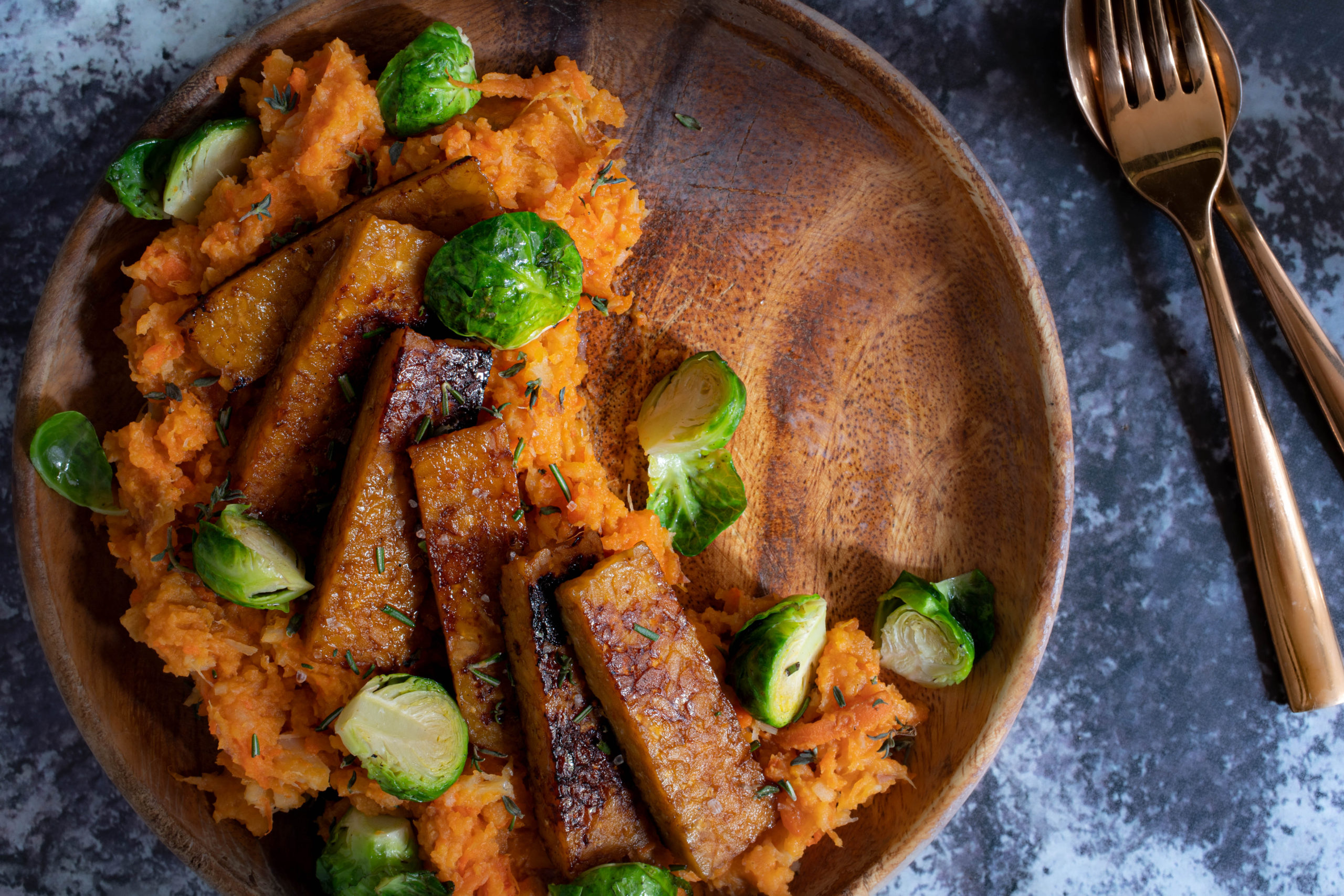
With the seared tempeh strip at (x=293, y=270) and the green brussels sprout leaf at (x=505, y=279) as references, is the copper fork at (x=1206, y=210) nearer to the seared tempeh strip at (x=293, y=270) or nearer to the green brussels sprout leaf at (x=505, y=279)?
the green brussels sprout leaf at (x=505, y=279)

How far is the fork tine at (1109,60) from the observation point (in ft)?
13.5

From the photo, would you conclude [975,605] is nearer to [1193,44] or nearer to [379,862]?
[379,862]

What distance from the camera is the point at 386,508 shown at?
313 cm

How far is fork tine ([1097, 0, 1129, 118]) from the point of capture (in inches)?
162

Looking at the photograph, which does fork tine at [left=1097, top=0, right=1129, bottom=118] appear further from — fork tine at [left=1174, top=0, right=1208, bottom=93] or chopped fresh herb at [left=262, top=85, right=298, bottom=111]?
chopped fresh herb at [left=262, top=85, right=298, bottom=111]

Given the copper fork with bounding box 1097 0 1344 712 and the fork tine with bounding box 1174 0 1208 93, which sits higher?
the fork tine with bounding box 1174 0 1208 93

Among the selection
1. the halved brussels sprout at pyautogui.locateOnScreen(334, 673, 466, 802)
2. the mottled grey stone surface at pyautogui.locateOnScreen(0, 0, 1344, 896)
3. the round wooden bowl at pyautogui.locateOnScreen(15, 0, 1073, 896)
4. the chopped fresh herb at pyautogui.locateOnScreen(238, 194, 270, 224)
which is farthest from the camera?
the mottled grey stone surface at pyautogui.locateOnScreen(0, 0, 1344, 896)

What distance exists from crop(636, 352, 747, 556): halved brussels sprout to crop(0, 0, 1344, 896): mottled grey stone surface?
1.87 metres

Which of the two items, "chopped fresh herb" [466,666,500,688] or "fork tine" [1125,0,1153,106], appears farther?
"fork tine" [1125,0,1153,106]

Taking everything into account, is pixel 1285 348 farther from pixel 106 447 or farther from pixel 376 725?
pixel 106 447

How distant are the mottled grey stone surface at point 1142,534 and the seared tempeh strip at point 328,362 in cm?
211

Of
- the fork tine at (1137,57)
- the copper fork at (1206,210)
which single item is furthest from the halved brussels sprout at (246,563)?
the fork tine at (1137,57)

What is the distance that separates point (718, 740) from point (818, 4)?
3546 millimetres

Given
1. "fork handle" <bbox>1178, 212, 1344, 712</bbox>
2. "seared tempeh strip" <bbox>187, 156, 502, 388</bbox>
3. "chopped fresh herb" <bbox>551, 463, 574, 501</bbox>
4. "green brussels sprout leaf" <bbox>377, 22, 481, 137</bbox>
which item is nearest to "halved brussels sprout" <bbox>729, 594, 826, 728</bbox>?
"chopped fresh herb" <bbox>551, 463, 574, 501</bbox>
